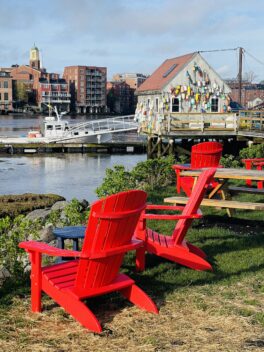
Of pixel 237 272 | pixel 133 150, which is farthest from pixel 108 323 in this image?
pixel 133 150

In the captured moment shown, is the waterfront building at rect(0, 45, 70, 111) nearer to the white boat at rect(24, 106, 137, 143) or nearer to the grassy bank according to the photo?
the white boat at rect(24, 106, 137, 143)

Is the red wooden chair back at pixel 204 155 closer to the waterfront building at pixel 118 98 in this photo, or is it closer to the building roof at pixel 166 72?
the building roof at pixel 166 72

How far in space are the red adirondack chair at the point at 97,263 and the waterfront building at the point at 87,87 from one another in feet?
558

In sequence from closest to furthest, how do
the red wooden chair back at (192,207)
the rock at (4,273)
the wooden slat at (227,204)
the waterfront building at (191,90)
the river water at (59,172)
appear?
the red wooden chair back at (192,207) < the rock at (4,273) < the wooden slat at (227,204) < the river water at (59,172) < the waterfront building at (191,90)

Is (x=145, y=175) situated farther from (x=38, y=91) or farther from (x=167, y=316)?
(x=38, y=91)

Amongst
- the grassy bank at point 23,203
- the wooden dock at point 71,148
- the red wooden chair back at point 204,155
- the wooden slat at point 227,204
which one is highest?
the red wooden chair back at point 204,155

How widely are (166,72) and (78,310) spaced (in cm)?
3242

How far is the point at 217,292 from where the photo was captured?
5000 mm

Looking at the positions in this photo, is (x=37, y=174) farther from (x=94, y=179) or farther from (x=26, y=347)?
(x=26, y=347)

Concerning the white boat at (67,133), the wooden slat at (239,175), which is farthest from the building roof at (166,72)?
the wooden slat at (239,175)

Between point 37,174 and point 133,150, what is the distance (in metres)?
14.5

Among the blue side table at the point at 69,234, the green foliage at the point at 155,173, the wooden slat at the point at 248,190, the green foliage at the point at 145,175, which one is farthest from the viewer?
the green foliage at the point at 155,173

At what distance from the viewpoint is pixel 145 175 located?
12828 mm

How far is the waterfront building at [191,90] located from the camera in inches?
1329
